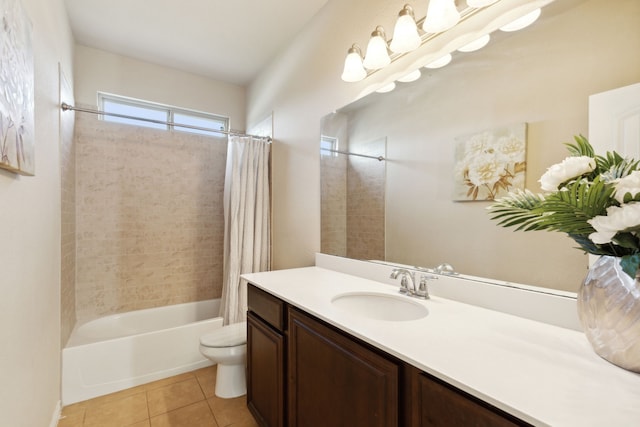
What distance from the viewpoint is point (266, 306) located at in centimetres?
142

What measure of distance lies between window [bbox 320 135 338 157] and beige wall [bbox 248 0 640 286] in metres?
0.08

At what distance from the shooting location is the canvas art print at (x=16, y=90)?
0.86 m

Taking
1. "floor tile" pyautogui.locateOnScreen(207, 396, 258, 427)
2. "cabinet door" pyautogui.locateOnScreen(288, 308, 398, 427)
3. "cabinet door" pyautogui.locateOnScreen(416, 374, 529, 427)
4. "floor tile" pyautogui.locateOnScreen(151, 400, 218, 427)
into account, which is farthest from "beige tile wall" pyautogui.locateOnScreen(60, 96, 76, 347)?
"cabinet door" pyautogui.locateOnScreen(416, 374, 529, 427)

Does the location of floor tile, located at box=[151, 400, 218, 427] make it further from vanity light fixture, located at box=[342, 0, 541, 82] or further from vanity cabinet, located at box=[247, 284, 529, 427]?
vanity light fixture, located at box=[342, 0, 541, 82]

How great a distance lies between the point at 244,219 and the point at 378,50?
1694 millimetres

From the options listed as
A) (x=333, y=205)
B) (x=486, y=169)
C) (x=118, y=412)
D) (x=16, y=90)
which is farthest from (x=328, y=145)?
(x=118, y=412)

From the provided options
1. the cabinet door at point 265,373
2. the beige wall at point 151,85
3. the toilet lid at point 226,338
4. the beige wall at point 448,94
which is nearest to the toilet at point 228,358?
the toilet lid at point 226,338

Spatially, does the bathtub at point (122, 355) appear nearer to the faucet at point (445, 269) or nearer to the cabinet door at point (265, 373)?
the cabinet door at point (265, 373)

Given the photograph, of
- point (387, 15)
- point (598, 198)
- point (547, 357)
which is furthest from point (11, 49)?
point (547, 357)

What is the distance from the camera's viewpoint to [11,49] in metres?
0.92

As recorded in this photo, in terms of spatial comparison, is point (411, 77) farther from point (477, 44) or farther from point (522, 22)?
point (522, 22)

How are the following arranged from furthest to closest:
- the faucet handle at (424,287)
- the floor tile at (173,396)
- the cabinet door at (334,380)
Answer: the floor tile at (173,396)
the faucet handle at (424,287)
the cabinet door at (334,380)

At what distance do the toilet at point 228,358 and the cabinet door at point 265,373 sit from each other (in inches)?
10.6

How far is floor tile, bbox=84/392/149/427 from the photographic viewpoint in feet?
5.48
